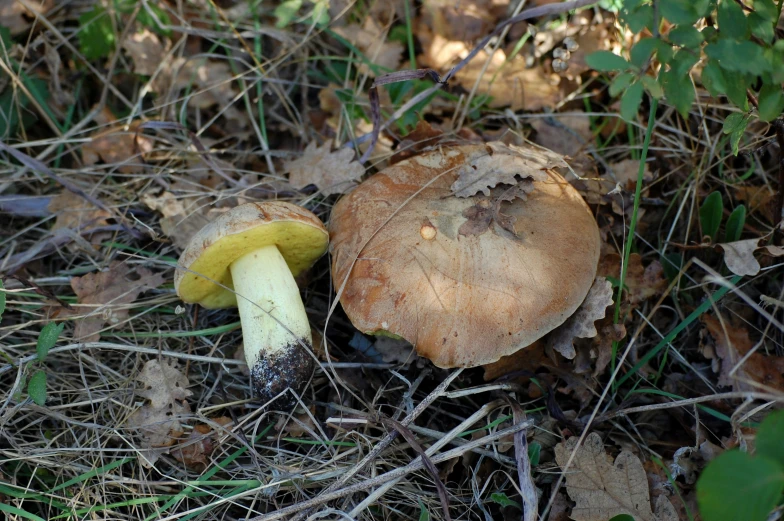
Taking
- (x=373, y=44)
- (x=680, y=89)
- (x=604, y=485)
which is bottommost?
(x=604, y=485)

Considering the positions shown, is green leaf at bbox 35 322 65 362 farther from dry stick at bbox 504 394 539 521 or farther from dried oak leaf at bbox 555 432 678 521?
dried oak leaf at bbox 555 432 678 521

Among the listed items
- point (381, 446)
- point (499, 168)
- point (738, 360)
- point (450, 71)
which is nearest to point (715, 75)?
point (499, 168)

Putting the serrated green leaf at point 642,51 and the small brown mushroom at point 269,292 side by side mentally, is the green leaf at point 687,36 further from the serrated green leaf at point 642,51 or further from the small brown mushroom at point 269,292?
the small brown mushroom at point 269,292

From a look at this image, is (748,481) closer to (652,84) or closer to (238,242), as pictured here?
(652,84)

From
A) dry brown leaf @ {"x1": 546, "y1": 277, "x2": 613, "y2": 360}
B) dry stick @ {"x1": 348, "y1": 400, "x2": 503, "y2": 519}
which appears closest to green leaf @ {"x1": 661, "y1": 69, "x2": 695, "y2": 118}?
dry brown leaf @ {"x1": 546, "y1": 277, "x2": 613, "y2": 360}

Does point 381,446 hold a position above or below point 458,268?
below

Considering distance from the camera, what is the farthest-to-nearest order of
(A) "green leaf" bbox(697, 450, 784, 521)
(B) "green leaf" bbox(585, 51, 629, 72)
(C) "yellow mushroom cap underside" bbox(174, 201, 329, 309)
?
1. (C) "yellow mushroom cap underside" bbox(174, 201, 329, 309)
2. (B) "green leaf" bbox(585, 51, 629, 72)
3. (A) "green leaf" bbox(697, 450, 784, 521)
